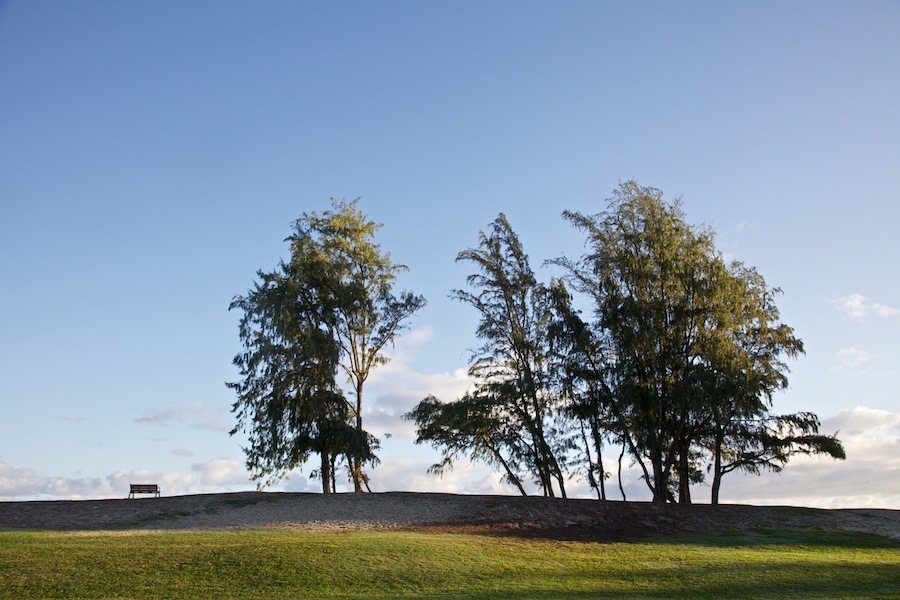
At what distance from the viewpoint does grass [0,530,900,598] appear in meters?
14.1

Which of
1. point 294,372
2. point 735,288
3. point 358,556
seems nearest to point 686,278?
point 735,288

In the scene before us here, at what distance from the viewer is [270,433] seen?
97.5ft

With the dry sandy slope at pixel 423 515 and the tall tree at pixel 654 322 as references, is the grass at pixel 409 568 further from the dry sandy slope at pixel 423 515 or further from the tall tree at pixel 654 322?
the tall tree at pixel 654 322

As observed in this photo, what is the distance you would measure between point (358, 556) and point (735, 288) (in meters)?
19.1

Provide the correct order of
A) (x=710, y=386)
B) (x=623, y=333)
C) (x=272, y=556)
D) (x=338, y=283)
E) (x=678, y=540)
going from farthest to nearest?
(x=338, y=283) < (x=623, y=333) < (x=710, y=386) < (x=678, y=540) < (x=272, y=556)

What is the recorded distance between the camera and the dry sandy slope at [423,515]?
21203 millimetres

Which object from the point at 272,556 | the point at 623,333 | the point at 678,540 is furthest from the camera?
the point at 623,333

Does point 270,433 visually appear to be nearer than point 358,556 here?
No

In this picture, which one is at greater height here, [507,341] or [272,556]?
[507,341]

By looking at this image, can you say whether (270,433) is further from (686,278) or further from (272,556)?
(686,278)

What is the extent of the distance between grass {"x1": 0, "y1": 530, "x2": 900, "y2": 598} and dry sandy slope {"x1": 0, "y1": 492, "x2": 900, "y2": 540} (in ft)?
5.99

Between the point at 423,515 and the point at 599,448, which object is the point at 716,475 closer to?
the point at 599,448

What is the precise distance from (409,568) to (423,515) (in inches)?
288

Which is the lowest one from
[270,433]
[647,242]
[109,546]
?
[109,546]
